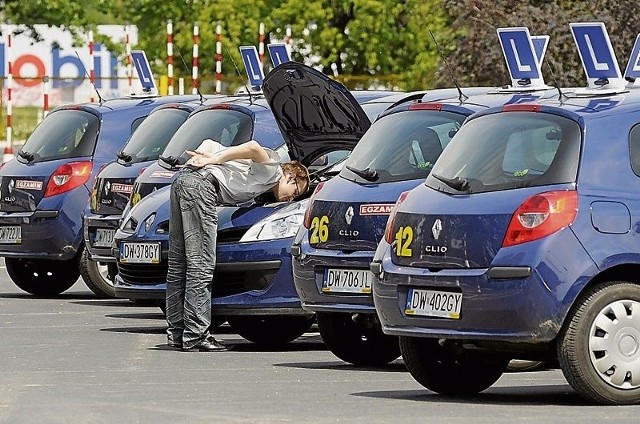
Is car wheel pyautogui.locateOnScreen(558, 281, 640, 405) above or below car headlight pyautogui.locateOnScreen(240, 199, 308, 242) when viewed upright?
above

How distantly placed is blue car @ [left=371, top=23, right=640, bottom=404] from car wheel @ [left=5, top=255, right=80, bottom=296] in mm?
8699

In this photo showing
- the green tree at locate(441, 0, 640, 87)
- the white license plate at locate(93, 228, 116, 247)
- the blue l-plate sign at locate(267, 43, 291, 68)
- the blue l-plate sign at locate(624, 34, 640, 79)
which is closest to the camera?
the blue l-plate sign at locate(624, 34, 640, 79)

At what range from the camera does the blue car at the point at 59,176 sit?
1788 cm

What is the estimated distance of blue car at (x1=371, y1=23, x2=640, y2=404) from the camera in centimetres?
968

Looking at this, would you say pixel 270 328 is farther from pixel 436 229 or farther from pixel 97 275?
pixel 97 275

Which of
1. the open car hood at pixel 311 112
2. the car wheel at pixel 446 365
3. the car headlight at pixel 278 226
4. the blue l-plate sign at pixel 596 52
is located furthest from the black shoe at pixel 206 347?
the blue l-plate sign at pixel 596 52

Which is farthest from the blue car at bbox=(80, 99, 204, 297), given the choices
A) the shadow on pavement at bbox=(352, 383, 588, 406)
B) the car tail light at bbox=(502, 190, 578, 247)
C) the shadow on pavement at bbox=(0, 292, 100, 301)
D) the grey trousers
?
the car tail light at bbox=(502, 190, 578, 247)

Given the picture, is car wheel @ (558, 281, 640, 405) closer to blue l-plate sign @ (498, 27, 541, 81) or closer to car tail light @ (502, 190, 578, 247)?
car tail light @ (502, 190, 578, 247)

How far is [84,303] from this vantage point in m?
17.8

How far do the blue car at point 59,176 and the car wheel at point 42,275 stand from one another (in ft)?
0.76

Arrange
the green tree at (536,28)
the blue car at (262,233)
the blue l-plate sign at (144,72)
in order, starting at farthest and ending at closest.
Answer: the green tree at (536,28), the blue l-plate sign at (144,72), the blue car at (262,233)

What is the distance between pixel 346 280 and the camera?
11961 millimetres

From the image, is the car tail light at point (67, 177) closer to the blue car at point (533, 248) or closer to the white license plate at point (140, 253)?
the white license plate at point (140, 253)

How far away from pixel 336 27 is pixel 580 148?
120ft
